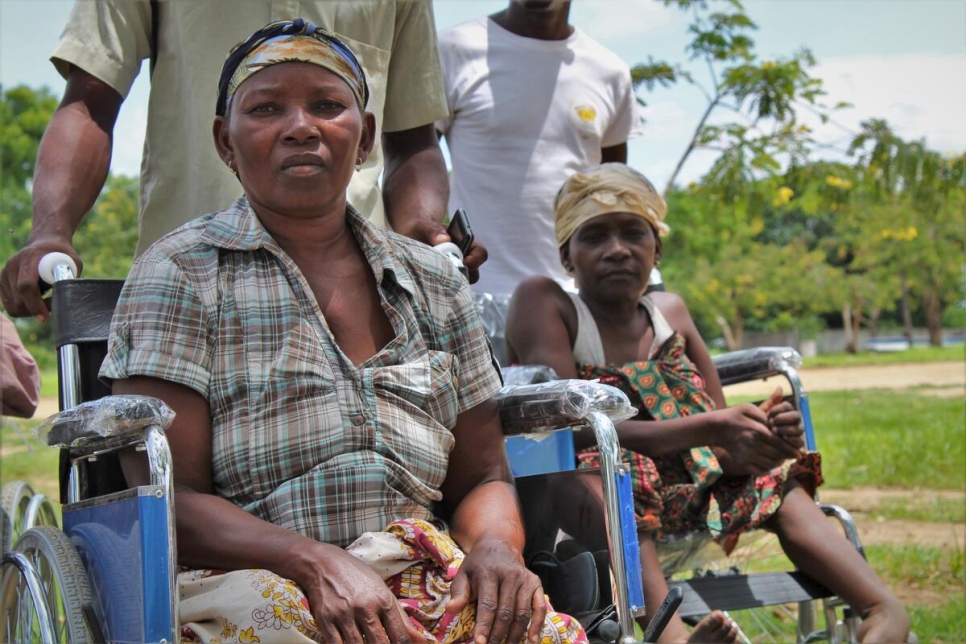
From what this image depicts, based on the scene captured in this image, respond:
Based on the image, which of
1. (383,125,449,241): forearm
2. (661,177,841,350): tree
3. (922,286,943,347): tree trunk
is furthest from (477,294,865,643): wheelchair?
(922,286,943,347): tree trunk

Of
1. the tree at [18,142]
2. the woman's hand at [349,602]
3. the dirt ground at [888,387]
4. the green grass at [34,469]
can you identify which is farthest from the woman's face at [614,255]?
the tree at [18,142]

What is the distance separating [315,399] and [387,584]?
0.34 metres

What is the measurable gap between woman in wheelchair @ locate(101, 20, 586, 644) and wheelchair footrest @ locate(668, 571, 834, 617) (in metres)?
0.99

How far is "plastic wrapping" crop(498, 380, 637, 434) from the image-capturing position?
7.20 feet

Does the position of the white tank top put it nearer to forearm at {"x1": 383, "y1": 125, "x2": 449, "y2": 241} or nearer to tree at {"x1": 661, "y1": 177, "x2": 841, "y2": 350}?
forearm at {"x1": 383, "y1": 125, "x2": 449, "y2": 241}

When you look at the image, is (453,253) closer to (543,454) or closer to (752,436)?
(543,454)

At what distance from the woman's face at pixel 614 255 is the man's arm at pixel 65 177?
4.49ft

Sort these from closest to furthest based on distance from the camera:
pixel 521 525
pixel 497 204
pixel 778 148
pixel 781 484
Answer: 1. pixel 521 525
2. pixel 781 484
3. pixel 497 204
4. pixel 778 148

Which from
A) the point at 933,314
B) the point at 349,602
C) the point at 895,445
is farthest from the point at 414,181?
the point at 933,314

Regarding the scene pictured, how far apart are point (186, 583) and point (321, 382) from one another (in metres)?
0.40

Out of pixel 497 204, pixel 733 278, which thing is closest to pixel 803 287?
pixel 733 278

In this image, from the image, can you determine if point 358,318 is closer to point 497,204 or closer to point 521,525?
point 521,525

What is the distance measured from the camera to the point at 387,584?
1897mm

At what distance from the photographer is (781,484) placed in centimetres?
319
